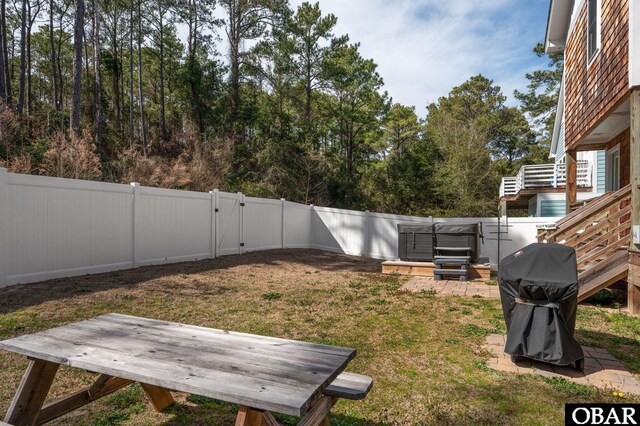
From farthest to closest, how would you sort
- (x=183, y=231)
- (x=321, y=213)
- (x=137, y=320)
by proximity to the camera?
1. (x=321, y=213)
2. (x=183, y=231)
3. (x=137, y=320)

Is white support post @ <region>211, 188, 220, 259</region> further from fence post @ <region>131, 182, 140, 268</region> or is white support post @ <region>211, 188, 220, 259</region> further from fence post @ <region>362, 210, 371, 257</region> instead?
fence post @ <region>362, 210, 371, 257</region>

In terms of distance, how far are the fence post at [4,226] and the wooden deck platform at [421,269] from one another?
741 cm

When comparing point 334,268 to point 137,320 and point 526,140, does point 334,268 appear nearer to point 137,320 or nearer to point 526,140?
point 137,320

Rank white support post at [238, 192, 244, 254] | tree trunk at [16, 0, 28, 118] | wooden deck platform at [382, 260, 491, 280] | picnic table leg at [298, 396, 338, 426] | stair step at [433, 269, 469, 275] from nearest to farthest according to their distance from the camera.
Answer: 1. picnic table leg at [298, 396, 338, 426]
2. stair step at [433, 269, 469, 275]
3. wooden deck platform at [382, 260, 491, 280]
4. white support post at [238, 192, 244, 254]
5. tree trunk at [16, 0, 28, 118]

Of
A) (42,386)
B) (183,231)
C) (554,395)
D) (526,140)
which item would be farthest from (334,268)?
(526,140)

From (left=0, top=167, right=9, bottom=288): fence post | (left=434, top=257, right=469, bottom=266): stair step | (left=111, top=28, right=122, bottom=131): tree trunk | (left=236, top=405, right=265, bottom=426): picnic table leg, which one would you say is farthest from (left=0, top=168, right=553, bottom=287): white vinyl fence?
(left=111, top=28, right=122, bottom=131): tree trunk

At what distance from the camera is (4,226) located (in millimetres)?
5516

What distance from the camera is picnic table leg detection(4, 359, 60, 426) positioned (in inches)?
85.4

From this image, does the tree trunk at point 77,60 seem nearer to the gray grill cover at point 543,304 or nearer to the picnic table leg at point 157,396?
the picnic table leg at point 157,396

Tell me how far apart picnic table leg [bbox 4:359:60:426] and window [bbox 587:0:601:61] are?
29.4 ft

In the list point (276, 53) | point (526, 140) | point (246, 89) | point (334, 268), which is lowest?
point (334, 268)

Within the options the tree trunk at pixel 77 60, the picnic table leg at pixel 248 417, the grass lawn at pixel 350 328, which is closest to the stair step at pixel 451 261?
the grass lawn at pixel 350 328

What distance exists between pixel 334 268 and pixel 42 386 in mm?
7968

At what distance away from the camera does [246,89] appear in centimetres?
2323
